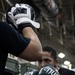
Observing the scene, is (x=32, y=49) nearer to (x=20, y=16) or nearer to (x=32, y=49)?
(x=32, y=49)

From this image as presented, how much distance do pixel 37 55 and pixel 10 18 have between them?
0.20 m

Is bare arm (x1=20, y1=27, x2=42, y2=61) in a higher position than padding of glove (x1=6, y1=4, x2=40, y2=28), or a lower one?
lower

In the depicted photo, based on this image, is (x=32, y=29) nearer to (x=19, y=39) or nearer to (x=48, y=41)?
(x=19, y=39)

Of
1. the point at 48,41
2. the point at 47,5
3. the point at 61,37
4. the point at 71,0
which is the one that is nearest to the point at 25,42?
the point at 47,5

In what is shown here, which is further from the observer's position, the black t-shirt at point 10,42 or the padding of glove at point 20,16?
the padding of glove at point 20,16

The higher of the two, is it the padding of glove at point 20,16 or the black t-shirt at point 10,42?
the padding of glove at point 20,16

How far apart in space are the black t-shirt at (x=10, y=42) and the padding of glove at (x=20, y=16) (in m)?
0.09

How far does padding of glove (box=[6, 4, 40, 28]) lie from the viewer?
1.04 m

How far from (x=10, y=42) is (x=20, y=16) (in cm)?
16

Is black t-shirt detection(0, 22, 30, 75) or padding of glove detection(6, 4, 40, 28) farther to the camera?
padding of glove detection(6, 4, 40, 28)

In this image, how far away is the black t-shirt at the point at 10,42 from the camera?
94 centimetres

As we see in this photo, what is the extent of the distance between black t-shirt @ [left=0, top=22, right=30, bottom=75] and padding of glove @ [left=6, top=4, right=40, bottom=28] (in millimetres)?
95

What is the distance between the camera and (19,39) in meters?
0.94

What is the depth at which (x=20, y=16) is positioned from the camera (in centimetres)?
106
